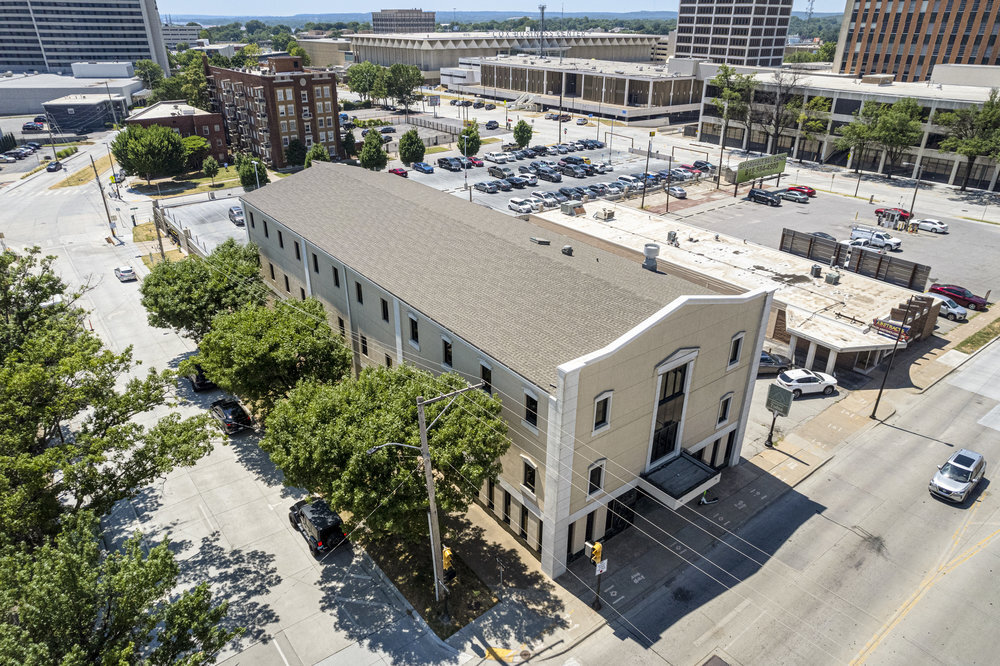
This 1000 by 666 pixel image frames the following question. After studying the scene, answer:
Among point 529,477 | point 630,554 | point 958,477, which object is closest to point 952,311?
point 958,477

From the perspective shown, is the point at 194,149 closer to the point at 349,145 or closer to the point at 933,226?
the point at 349,145

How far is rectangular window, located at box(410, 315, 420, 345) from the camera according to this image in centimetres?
3391

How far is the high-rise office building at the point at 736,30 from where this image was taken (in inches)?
6693

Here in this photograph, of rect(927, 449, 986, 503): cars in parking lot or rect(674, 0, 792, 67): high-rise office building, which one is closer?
rect(927, 449, 986, 503): cars in parking lot

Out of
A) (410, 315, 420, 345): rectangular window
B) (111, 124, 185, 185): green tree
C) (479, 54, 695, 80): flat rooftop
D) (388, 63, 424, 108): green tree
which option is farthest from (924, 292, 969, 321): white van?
(388, 63, 424, 108): green tree

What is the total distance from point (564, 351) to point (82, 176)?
120229mm

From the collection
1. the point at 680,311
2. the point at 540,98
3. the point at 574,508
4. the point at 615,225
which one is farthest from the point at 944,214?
the point at 540,98

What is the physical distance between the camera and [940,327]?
2124 inches

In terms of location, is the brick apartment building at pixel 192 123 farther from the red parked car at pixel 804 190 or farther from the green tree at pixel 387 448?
the green tree at pixel 387 448

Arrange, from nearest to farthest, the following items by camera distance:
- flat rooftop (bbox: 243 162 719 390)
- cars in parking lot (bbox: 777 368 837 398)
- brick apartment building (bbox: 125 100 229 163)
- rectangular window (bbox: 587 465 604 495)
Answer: rectangular window (bbox: 587 465 604 495), flat rooftop (bbox: 243 162 719 390), cars in parking lot (bbox: 777 368 837 398), brick apartment building (bbox: 125 100 229 163)

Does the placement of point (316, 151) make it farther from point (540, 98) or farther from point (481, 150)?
point (540, 98)

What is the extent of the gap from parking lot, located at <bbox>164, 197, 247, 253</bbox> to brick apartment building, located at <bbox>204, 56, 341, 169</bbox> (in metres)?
21.9

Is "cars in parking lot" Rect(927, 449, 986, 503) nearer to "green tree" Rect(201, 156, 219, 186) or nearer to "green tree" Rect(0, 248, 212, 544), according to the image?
"green tree" Rect(0, 248, 212, 544)

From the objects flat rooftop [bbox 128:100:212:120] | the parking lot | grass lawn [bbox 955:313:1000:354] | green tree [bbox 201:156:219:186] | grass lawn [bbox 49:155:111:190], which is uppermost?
flat rooftop [bbox 128:100:212:120]
